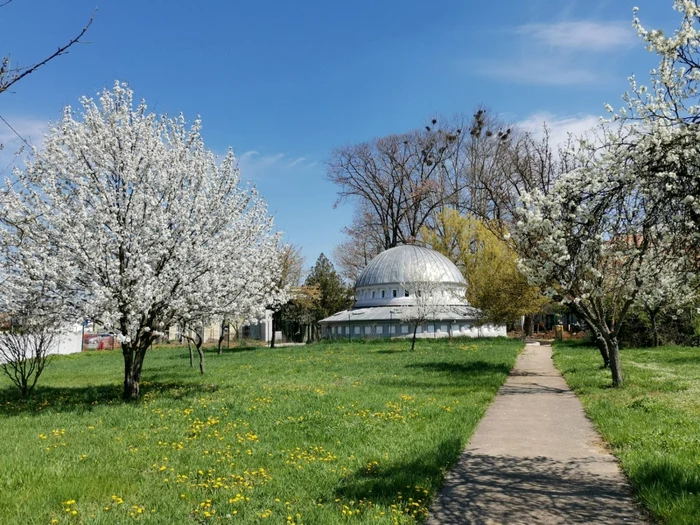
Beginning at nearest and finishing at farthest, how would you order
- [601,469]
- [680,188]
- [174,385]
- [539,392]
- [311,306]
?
1. [680,188]
2. [601,469]
3. [539,392]
4. [174,385]
5. [311,306]

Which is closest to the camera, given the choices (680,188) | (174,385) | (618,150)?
(680,188)

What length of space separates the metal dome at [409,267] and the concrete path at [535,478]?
35.2 meters

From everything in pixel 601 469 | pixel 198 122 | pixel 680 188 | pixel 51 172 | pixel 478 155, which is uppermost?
pixel 478 155

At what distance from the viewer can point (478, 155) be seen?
5297 centimetres

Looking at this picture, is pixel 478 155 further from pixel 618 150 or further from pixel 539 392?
pixel 618 150

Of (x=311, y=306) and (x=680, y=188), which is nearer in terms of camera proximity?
(x=680, y=188)

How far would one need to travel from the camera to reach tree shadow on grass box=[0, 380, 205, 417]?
40.7 feet

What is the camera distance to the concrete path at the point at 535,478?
542cm

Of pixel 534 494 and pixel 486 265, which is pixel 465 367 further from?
pixel 486 265

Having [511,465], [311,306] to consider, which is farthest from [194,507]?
[311,306]

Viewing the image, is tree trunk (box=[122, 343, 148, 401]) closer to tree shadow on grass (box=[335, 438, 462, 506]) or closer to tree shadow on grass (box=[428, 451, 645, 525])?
tree shadow on grass (box=[335, 438, 462, 506])

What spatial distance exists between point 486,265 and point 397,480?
117ft

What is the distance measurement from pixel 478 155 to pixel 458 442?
1870 inches

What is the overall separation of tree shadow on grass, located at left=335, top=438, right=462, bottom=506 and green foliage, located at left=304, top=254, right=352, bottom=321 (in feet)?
154
